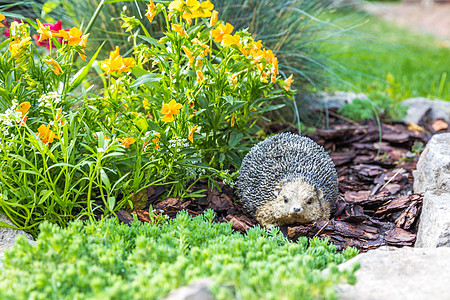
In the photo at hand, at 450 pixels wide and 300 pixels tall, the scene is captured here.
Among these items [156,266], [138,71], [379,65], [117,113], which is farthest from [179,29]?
[379,65]

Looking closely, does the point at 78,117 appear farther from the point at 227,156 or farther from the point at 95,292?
the point at 95,292

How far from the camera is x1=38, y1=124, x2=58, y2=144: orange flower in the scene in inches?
109

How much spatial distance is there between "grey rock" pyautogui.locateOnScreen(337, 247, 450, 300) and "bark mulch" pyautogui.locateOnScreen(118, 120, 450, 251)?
0.61 m

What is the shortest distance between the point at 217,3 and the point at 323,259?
3176 millimetres

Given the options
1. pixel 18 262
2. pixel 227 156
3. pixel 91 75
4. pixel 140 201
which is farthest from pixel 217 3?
pixel 18 262

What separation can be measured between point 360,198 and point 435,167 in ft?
2.05

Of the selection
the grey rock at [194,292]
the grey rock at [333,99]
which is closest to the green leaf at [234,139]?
the grey rock at [194,292]

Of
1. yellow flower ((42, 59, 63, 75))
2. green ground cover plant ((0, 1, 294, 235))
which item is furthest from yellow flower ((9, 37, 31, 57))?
yellow flower ((42, 59, 63, 75))

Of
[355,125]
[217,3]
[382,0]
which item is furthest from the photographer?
[382,0]

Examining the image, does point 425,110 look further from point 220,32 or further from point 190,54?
point 190,54

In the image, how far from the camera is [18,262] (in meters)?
2.07

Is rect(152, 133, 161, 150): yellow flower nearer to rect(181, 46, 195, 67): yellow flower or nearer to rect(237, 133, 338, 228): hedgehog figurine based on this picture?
rect(181, 46, 195, 67): yellow flower

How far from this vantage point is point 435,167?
3498mm

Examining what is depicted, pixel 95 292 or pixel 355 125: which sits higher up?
pixel 95 292
